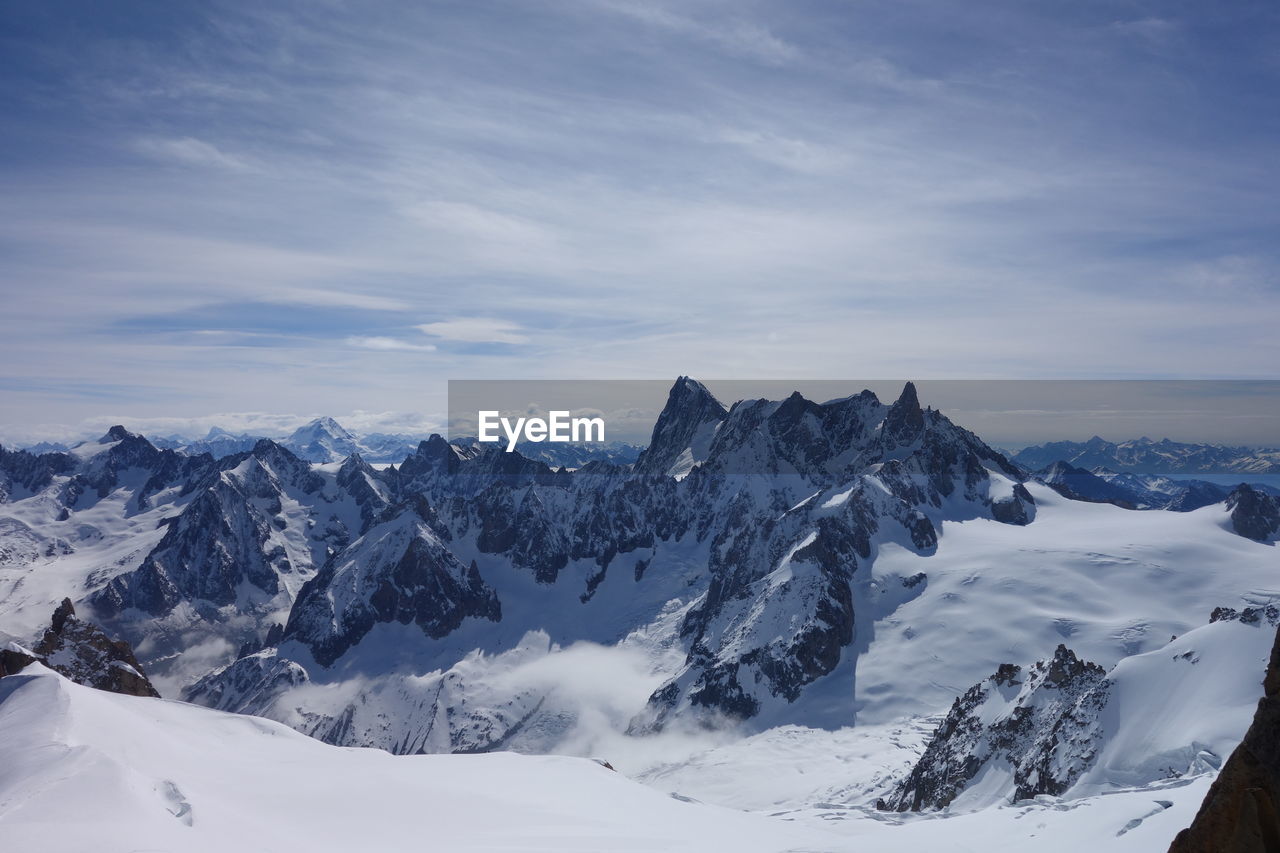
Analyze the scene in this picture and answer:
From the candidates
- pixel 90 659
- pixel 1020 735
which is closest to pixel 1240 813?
pixel 1020 735

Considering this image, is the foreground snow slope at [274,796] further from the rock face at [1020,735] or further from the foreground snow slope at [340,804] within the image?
the rock face at [1020,735]

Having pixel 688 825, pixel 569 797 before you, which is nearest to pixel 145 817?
pixel 569 797

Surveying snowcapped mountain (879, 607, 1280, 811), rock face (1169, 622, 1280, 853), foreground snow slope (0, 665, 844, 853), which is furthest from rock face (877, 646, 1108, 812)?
rock face (1169, 622, 1280, 853)

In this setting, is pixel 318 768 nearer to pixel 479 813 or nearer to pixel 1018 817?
pixel 479 813

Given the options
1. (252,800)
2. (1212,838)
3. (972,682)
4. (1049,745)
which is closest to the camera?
(1212,838)

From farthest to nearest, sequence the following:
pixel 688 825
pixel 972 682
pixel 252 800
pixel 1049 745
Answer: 1. pixel 972 682
2. pixel 1049 745
3. pixel 688 825
4. pixel 252 800

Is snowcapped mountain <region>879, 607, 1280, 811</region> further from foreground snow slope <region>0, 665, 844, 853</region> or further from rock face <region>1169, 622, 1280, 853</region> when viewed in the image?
rock face <region>1169, 622, 1280, 853</region>

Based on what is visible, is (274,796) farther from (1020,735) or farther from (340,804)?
(1020,735)
